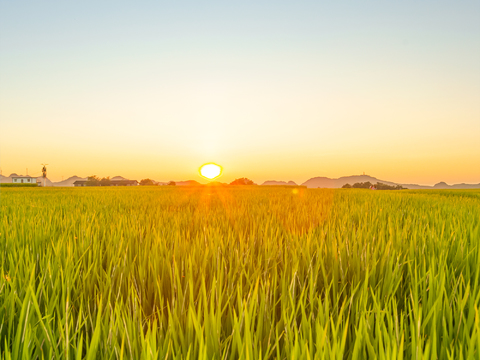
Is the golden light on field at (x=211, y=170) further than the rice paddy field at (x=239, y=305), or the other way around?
the golden light on field at (x=211, y=170)

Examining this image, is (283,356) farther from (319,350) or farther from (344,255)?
(344,255)

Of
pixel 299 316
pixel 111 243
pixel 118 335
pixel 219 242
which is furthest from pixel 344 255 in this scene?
pixel 111 243

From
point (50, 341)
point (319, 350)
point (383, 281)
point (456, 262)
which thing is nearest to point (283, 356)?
point (319, 350)

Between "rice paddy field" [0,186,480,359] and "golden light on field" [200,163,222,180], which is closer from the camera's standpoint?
"rice paddy field" [0,186,480,359]

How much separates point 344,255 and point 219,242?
2.68 feet

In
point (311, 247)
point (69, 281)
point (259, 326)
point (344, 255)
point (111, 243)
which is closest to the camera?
point (259, 326)

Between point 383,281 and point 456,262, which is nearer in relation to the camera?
point 383,281

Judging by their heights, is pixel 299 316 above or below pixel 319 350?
below

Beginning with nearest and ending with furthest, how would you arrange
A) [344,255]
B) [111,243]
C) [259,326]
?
[259,326]
[344,255]
[111,243]

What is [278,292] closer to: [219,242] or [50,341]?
[219,242]

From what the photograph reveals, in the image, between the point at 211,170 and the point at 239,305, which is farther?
the point at 211,170

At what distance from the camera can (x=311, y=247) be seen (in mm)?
1777

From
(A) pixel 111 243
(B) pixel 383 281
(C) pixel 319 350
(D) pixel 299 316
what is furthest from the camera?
(A) pixel 111 243

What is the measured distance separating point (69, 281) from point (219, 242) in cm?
92
